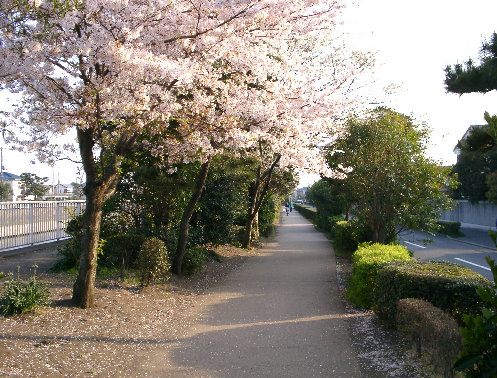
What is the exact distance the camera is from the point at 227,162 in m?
14.2

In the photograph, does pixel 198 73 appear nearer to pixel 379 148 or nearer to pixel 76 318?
pixel 76 318

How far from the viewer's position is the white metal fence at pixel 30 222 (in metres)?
12.3

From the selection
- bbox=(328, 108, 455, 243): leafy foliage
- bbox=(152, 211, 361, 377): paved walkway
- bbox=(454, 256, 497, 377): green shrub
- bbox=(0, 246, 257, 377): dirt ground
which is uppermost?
bbox=(328, 108, 455, 243): leafy foliage

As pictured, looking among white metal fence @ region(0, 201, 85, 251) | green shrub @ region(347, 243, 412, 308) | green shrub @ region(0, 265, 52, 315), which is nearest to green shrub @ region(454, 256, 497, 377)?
green shrub @ region(347, 243, 412, 308)

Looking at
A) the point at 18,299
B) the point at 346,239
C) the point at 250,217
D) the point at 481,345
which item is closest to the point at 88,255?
the point at 18,299

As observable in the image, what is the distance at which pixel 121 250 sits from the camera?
1102cm

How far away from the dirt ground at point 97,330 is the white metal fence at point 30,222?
2.04 meters

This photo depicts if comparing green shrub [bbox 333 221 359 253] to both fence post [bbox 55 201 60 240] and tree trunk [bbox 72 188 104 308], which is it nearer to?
fence post [bbox 55 201 60 240]

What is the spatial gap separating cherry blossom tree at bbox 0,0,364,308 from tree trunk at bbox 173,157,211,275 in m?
2.05

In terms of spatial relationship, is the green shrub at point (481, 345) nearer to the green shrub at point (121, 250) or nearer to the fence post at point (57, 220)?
the green shrub at point (121, 250)

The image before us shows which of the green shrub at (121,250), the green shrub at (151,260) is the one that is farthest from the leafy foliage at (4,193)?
the green shrub at (151,260)

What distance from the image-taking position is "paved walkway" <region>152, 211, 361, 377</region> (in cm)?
538

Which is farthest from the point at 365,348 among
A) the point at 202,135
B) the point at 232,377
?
the point at 202,135

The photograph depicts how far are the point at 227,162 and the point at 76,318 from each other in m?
8.07
